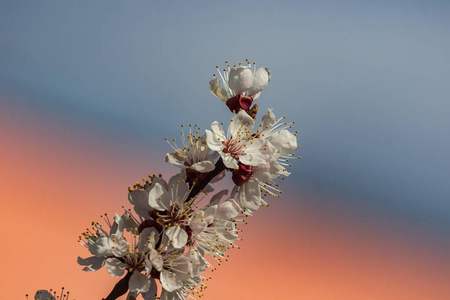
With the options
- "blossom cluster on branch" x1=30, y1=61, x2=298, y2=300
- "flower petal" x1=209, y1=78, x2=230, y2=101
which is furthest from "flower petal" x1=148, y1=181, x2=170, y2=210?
"flower petal" x1=209, y1=78, x2=230, y2=101

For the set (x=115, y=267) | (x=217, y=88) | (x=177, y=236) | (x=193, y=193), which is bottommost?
(x=115, y=267)

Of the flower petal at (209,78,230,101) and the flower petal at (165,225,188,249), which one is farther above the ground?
the flower petal at (209,78,230,101)

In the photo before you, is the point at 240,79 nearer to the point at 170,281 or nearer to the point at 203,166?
the point at 203,166

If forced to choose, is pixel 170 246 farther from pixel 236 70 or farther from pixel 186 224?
pixel 236 70

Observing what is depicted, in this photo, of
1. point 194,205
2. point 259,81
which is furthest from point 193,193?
point 259,81

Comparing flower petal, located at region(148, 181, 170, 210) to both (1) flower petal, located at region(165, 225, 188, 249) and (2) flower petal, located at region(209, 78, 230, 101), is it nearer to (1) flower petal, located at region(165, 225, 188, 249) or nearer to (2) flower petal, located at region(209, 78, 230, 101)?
(1) flower petal, located at region(165, 225, 188, 249)

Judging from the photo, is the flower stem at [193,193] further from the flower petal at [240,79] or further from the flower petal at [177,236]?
the flower petal at [240,79]

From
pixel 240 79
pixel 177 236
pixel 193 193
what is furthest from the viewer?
pixel 240 79

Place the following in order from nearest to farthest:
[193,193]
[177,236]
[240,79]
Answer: [177,236], [193,193], [240,79]
